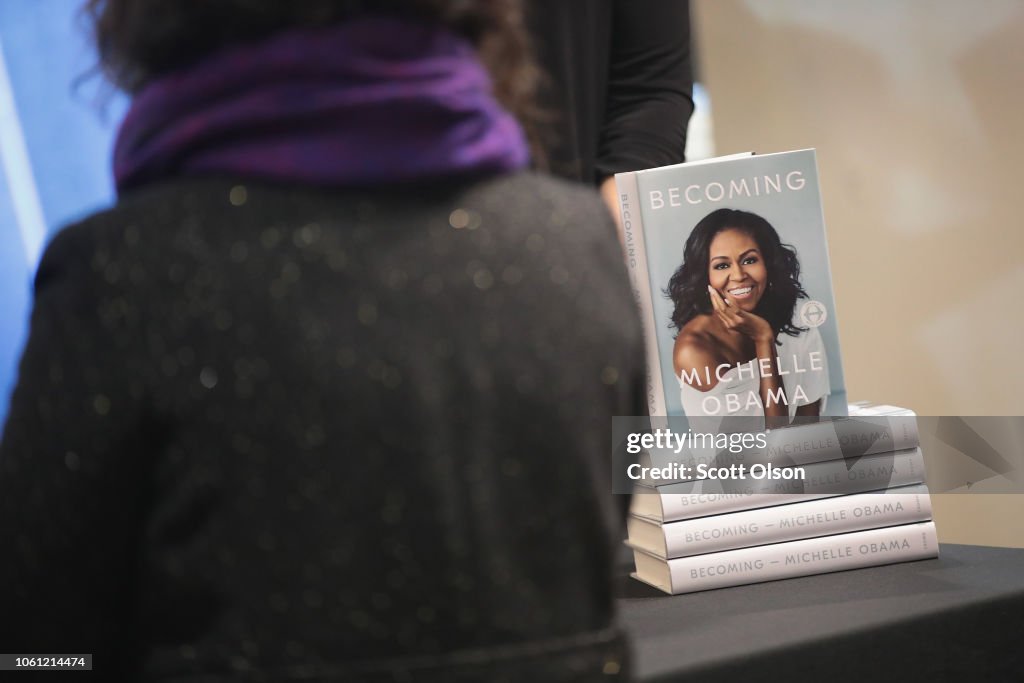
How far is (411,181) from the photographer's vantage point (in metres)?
0.58

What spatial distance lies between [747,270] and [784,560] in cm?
31

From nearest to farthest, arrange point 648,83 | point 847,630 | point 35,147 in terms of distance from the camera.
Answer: point 847,630, point 648,83, point 35,147

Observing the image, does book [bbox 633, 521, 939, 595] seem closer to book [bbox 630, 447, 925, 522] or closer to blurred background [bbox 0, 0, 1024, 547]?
book [bbox 630, 447, 925, 522]

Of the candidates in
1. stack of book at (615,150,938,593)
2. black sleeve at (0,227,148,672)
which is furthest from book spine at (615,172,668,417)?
black sleeve at (0,227,148,672)

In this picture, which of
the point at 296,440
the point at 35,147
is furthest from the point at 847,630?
the point at 35,147

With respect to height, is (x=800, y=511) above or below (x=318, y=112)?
below

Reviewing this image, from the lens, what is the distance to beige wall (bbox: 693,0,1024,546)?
154cm

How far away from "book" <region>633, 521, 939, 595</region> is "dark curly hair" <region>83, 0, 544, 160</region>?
0.61 meters

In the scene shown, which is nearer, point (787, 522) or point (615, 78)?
point (787, 522)

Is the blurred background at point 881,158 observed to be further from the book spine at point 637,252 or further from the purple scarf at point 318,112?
the purple scarf at point 318,112

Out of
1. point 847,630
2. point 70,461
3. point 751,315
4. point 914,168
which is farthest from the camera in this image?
point 914,168

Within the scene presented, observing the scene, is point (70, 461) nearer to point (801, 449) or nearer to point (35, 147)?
point (801, 449)

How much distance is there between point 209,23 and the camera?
56 centimetres

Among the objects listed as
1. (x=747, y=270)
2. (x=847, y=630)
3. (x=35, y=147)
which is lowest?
(x=847, y=630)
